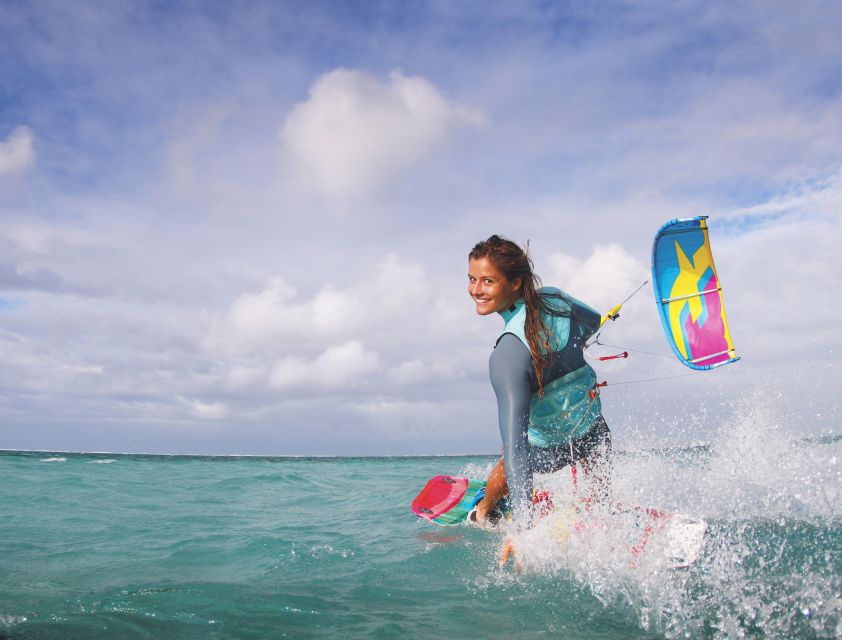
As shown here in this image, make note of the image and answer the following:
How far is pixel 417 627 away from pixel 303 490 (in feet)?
23.4

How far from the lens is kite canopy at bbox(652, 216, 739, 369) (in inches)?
217

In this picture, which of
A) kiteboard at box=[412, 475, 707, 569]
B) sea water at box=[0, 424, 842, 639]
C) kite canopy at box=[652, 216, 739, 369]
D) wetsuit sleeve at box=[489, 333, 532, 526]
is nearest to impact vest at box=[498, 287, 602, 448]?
wetsuit sleeve at box=[489, 333, 532, 526]

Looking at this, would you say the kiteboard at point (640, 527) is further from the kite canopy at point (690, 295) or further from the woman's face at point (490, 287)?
the kite canopy at point (690, 295)

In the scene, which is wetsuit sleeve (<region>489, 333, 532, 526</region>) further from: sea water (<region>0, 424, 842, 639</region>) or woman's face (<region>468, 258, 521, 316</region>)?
woman's face (<region>468, 258, 521, 316</region>)

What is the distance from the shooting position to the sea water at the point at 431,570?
2.75m

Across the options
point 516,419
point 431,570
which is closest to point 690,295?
point 516,419

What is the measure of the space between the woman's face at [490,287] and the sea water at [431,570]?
139 cm

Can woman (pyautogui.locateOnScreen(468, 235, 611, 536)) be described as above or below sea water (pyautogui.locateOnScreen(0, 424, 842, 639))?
above

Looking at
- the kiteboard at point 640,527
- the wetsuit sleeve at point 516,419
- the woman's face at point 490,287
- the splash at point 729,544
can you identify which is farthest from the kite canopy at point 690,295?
the wetsuit sleeve at point 516,419

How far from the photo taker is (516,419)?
3.11m

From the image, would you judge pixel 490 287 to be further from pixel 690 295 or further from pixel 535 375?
pixel 690 295

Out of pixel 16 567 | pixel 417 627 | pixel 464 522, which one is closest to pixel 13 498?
pixel 16 567

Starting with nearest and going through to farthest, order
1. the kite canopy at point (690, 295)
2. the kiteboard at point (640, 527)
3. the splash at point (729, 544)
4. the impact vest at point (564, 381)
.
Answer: the splash at point (729, 544) < the kiteboard at point (640, 527) < the impact vest at point (564, 381) < the kite canopy at point (690, 295)

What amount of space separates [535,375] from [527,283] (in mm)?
600
